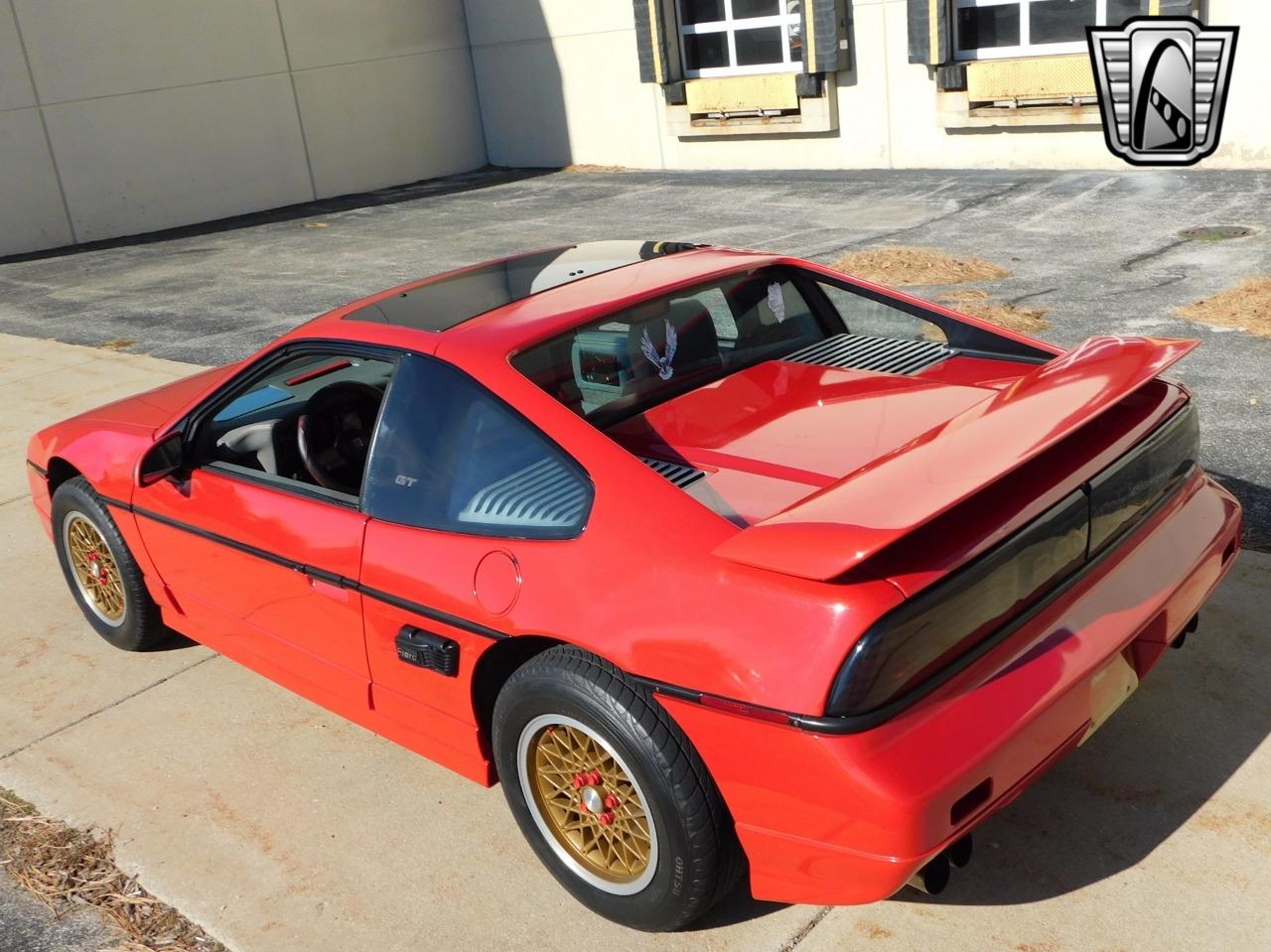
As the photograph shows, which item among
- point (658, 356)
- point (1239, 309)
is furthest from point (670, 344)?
point (1239, 309)

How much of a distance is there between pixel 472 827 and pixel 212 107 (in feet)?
52.2

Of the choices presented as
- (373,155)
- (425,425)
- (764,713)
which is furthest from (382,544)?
(373,155)

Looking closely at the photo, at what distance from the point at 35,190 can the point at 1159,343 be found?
624 inches

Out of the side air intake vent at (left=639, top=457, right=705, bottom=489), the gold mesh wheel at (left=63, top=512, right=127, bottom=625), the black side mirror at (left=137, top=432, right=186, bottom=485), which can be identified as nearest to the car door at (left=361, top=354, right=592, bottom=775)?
the side air intake vent at (left=639, top=457, right=705, bottom=489)

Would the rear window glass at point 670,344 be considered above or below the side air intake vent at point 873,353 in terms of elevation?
above

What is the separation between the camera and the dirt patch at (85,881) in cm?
324

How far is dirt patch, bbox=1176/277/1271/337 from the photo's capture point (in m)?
7.48

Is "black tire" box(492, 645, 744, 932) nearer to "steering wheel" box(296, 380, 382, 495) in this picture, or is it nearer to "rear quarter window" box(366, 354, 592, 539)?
"rear quarter window" box(366, 354, 592, 539)

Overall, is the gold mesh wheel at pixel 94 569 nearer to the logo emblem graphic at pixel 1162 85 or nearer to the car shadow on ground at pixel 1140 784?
the car shadow on ground at pixel 1140 784

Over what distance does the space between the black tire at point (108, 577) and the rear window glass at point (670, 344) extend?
2062 millimetres

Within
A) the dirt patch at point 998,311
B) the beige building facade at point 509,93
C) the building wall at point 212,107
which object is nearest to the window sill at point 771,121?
the beige building facade at point 509,93

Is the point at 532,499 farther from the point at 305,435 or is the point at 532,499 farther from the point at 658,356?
the point at 305,435

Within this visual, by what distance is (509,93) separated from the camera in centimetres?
1945

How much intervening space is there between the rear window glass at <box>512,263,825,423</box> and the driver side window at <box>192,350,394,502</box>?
793 mm
